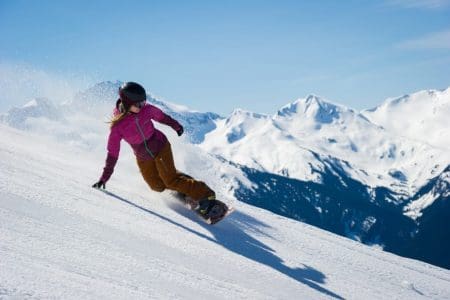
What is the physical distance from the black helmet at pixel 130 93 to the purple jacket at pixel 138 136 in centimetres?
27

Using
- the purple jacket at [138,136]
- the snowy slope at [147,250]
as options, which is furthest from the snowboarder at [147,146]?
the snowy slope at [147,250]

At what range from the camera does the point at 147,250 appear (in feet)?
16.2

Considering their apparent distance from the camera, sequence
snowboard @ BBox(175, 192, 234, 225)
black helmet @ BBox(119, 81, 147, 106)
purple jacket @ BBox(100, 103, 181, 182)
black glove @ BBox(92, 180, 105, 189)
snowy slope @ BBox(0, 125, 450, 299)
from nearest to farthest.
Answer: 1. snowy slope @ BBox(0, 125, 450, 299)
2. snowboard @ BBox(175, 192, 234, 225)
3. black glove @ BBox(92, 180, 105, 189)
4. black helmet @ BBox(119, 81, 147, 106)
5. purple jacket @ BBox(100, 103, 181, 182)

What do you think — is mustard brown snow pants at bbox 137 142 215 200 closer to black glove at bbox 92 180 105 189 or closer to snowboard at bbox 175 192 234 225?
snowboard at bbox 175 192 234 225

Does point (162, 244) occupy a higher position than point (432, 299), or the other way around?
point (432, 299)

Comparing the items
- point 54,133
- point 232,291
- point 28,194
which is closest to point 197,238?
point 232,291

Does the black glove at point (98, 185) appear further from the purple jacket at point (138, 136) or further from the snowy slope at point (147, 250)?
the purple jacket at point (138, 136)

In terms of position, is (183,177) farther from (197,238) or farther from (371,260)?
(371,260)

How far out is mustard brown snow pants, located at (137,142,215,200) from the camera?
26.0ft

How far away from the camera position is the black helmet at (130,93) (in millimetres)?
7907

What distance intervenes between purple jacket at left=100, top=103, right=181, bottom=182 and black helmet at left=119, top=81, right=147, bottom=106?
0.27m

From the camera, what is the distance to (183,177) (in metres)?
8.25

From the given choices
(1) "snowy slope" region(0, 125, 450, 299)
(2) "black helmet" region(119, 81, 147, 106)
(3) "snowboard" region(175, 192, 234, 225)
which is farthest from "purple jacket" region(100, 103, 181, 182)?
(3) "snowboard" region(175, 192, 234, 225)

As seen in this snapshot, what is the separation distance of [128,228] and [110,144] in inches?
119
